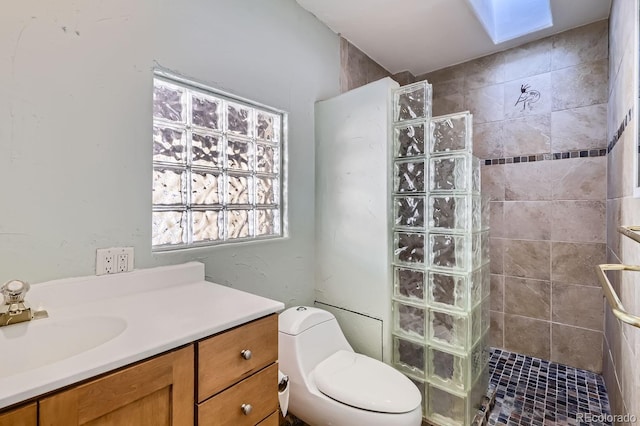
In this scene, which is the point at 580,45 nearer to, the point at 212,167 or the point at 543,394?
the point at 543,394

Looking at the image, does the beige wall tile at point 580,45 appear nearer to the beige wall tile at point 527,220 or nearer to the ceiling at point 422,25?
the ceiling at point 422,25

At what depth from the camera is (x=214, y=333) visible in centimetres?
87

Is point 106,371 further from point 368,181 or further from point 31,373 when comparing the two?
point 368,181

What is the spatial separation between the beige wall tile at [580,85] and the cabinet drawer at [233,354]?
255cm

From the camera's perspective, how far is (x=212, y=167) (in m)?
1.55

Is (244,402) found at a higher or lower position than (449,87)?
lower

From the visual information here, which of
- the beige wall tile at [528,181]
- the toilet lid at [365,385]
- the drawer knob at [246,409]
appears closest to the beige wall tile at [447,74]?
the beige wall tile at [528,181]

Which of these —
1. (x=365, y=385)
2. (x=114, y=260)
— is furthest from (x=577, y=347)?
(x=114, y=260)

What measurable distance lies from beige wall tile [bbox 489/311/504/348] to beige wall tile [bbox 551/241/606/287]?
516mm

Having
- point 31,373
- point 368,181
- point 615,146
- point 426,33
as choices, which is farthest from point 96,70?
point 615,146

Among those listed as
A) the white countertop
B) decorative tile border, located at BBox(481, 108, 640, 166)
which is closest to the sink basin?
the white countertop

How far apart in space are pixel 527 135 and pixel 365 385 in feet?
7.25

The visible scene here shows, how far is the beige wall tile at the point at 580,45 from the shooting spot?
82.4 inches

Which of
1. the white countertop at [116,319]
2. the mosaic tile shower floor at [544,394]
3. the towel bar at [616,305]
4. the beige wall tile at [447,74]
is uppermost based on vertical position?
the beige wall tile at [447,74]
